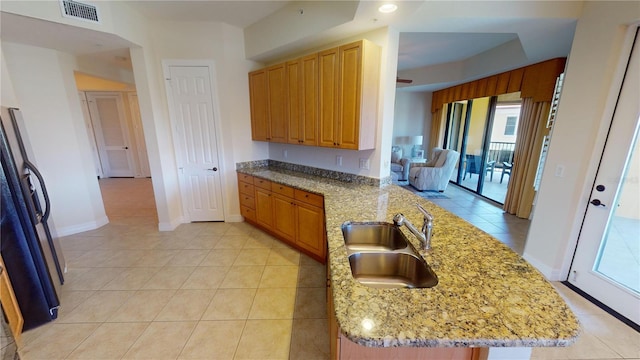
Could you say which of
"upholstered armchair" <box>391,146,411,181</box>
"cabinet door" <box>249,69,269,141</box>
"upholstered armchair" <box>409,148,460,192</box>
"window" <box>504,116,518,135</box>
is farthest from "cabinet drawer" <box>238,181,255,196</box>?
"window" <box>504,116,518,135</box>

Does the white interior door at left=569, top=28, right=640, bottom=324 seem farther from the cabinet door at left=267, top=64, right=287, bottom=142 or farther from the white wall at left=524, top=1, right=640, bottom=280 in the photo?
the cabinet door at left=267, top=64, right=287, bottom=142

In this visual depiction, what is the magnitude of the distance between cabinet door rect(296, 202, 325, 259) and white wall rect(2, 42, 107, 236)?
3341mm

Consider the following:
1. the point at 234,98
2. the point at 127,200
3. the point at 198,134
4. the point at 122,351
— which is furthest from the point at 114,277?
the point at 127,200

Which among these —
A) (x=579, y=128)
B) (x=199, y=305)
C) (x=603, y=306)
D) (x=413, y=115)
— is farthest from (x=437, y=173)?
(x=199, y=305)

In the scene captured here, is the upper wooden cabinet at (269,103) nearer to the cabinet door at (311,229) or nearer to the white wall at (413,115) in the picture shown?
the cabinet door at (311,229)

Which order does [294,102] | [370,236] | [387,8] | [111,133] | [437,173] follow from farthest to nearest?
[111,133], [437,173], [294,102], [387,8], [370,236]

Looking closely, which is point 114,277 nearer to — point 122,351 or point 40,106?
point 122,351

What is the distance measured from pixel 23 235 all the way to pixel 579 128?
14.9 ft

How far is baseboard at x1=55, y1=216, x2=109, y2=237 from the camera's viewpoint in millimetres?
3457

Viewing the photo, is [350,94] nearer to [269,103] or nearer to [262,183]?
[269,103]

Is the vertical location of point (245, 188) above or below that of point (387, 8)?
below

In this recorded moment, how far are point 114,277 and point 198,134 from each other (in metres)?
1.98

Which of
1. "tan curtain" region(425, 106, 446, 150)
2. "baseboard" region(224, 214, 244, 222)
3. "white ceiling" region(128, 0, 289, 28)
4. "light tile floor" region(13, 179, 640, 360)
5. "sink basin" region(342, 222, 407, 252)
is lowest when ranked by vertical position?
"light tile floor" region(13, 179, 640, 360)

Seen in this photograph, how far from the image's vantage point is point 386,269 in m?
1.43
